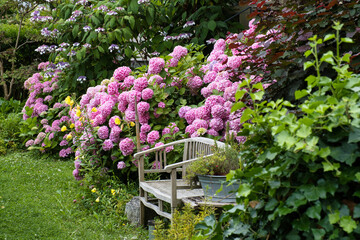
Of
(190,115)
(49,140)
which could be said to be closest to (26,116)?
(49,140)

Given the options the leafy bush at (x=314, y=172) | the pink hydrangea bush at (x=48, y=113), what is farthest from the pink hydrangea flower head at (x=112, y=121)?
the leafy bush at (x=314, y=172)

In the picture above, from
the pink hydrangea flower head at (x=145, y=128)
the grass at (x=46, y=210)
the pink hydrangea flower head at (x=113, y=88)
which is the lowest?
the grass at (x=46, y=210)

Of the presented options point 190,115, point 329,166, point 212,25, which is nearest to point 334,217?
point 329,166

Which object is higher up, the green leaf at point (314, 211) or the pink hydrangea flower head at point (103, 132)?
the green leaf at point (314, 211)

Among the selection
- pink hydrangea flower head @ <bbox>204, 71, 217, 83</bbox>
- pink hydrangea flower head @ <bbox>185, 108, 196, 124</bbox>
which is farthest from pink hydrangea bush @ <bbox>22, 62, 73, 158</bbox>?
pink hydrangea flower head @ <bbox>204, 71, 217, 83</bbox>

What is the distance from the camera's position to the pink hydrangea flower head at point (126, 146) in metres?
4.68

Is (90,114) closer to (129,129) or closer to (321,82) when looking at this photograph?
(129,129)

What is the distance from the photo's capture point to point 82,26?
22.0 feet

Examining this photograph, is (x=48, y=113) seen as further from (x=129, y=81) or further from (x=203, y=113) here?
(x=203, y=113)

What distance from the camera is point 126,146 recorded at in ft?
15.4

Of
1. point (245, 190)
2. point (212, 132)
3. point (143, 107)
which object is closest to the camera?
point (245, 190)

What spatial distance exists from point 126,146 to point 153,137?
32cm

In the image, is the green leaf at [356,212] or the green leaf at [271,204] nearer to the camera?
the green leaf at [356,212]

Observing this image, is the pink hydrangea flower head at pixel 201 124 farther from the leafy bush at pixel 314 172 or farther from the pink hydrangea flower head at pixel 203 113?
the leafy bush at pixel 314 172
